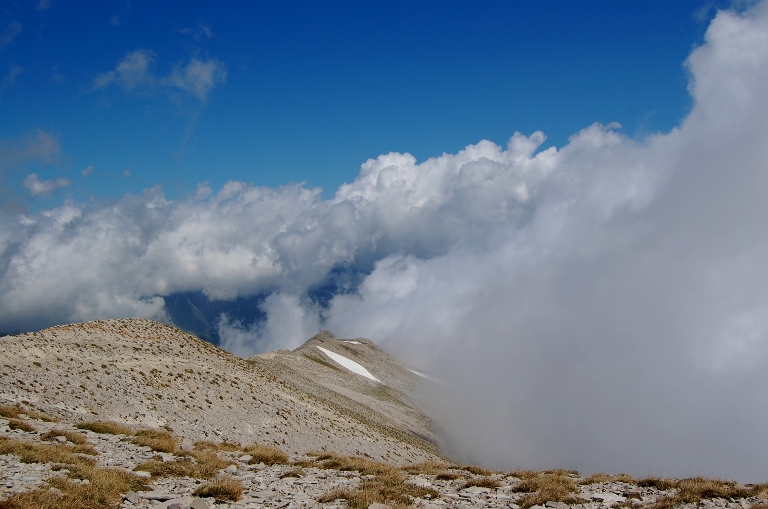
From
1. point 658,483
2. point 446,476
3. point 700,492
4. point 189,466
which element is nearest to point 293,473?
point 189,466

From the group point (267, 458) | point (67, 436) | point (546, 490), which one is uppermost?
point (546, 490)

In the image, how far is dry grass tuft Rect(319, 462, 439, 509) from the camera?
1527cm

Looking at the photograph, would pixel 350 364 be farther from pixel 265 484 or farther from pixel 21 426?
pixel 265 484

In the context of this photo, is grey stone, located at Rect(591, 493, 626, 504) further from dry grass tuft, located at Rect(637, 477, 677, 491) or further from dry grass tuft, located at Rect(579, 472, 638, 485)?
dry grass tuft, located at Rect(579, 472, 638, 485)

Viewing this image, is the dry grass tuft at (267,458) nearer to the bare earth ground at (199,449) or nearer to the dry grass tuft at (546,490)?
the bare earth ground at (199,449)

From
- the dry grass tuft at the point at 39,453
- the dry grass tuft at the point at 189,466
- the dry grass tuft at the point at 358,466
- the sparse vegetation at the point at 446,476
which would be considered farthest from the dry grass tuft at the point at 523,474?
the dry grass tuft at the point at 39,453

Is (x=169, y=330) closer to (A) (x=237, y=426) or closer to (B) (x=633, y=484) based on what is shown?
(A) (x=237, y=426)

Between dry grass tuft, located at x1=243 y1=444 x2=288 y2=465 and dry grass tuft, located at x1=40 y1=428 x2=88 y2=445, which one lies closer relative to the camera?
dry grass tuft, located at x1=40 y1=428 x2=88 y2=445

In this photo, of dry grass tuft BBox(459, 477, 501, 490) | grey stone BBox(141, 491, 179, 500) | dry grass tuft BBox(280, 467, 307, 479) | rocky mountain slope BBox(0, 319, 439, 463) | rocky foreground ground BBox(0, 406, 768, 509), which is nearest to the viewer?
rocky foreground ground BBox(0, 406, 768, 509)

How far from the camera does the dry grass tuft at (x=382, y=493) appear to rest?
15.3m

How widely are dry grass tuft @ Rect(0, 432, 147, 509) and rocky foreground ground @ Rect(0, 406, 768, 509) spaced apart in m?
0.03

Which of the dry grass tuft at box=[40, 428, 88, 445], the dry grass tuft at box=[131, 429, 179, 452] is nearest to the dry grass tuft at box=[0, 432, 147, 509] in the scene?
the dry grass tuft at box=[40, 428, 88, 445]

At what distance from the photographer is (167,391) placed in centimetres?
4178

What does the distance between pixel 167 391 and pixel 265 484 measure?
27.7 m
